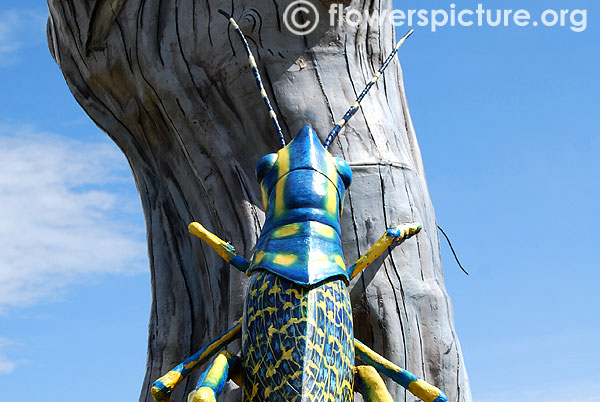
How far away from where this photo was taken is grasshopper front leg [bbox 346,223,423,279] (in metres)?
3.01

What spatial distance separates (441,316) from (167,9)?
184 cm

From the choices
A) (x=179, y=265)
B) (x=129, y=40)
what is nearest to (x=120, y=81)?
(x=129, y=40)

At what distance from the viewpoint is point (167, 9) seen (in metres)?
3.91

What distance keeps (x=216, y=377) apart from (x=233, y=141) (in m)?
1.39

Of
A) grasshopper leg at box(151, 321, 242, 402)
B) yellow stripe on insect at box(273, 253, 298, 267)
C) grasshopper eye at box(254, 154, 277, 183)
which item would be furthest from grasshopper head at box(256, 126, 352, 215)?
grasshopper leg at box(151, 321, 242, 402)

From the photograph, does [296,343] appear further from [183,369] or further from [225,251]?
[225,251]

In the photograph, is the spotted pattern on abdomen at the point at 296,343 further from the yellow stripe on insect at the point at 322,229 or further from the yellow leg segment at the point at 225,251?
the yellow leg segment at the point at 225,251

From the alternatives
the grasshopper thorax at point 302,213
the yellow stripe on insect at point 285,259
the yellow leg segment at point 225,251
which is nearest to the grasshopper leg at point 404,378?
the grasshopper thorax at point 302,213

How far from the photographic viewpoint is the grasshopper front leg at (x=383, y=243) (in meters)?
3.01

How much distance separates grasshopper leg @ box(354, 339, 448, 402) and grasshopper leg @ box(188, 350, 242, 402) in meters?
0.41

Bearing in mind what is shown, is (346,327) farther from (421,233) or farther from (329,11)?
(329,11)

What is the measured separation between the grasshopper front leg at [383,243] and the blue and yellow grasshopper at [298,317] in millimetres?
243

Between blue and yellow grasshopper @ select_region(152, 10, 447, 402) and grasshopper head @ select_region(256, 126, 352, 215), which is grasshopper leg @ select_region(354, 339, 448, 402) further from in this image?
grasshopper head @ select_region(256, 126, 352, 215)

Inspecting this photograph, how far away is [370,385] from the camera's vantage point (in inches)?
105
